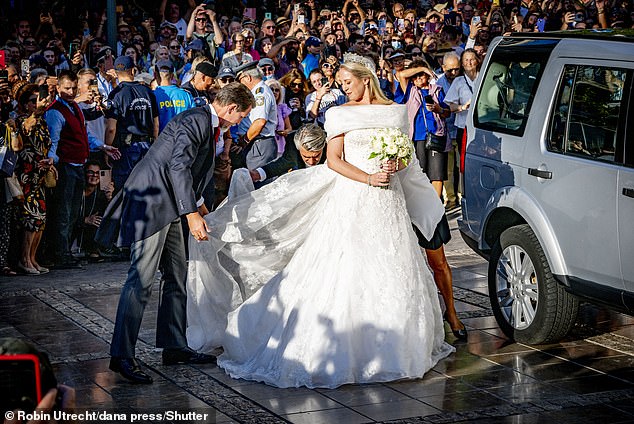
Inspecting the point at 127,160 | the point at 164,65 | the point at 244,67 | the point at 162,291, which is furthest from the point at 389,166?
the point at 244,67

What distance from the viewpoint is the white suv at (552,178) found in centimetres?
739

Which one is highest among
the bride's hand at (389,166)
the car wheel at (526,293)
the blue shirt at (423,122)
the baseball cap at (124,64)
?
the baseball cap at (124,64)

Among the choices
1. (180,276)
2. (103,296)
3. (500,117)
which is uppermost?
(500,117)

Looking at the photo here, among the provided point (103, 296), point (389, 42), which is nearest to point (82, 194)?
point (103, 296)

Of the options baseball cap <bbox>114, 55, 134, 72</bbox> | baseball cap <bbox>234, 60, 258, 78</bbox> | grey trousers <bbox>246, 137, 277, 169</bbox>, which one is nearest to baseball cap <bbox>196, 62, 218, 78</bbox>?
grey trousers <bbox>246, 137, 277, 169</bbox>

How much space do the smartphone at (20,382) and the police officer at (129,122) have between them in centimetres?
906

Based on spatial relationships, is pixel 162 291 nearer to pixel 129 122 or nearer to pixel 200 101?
pixel 129 122

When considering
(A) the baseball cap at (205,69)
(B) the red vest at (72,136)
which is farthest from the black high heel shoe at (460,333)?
(B) the red vest at (72,136)

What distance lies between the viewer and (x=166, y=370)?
7.63 meters

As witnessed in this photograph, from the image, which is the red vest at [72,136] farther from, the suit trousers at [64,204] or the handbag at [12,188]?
the handbag at [12,188]

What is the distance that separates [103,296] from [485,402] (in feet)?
14.4

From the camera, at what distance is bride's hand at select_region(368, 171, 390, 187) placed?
760cm

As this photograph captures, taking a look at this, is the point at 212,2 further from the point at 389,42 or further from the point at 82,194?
the point at 82,194

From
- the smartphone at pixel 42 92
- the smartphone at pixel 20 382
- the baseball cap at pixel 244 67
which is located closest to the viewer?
the smartphone at pixel 20 382
